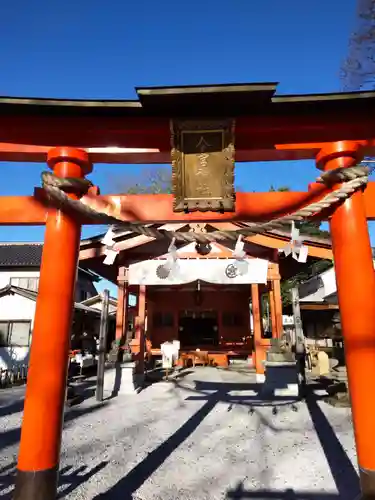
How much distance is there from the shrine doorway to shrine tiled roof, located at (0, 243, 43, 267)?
1031 centimetres

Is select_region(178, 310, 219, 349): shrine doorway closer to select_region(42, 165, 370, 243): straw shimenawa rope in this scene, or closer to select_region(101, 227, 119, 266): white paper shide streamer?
select_region(101, 227, 119, 266): white paper shide streamer

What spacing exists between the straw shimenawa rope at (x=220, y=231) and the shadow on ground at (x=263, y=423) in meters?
2.74

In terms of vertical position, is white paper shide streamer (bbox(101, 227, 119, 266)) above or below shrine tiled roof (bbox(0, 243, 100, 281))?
below

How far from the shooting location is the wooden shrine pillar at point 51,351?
9.18ft

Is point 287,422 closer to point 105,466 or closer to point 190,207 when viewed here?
point 105,466

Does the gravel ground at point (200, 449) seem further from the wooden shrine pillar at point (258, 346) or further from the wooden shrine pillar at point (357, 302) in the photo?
the wooden shrine pillar at point (258, 346)

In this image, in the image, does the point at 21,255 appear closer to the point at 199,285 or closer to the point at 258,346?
the point at 199,285

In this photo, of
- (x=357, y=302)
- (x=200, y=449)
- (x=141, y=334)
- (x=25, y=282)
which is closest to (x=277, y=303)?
(x=141, y=334)

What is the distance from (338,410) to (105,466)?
16.3 feet

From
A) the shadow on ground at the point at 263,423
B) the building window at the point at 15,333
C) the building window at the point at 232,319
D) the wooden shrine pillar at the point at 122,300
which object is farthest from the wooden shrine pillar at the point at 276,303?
the building window at the point at 15,333

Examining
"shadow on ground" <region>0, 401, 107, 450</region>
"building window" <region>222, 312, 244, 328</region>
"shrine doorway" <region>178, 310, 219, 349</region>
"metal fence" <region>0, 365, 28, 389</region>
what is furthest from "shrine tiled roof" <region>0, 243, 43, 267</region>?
"shadow on ground" <region>0, 401, 107, 450</region>

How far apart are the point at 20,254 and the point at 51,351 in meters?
22.4

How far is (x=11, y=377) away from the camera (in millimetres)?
10938

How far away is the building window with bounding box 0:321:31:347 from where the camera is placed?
13641 mm
